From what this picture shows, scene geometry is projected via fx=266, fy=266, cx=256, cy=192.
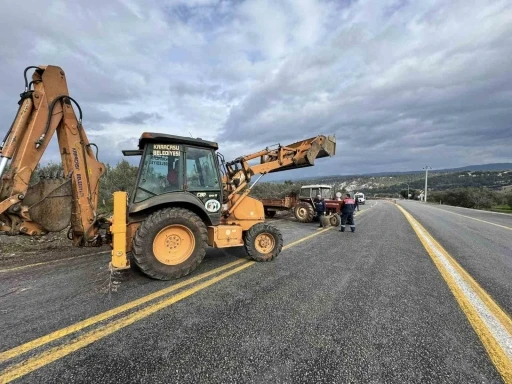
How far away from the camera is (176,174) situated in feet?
15.1

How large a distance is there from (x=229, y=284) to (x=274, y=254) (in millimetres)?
1640

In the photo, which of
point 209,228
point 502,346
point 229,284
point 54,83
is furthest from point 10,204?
point 502,346

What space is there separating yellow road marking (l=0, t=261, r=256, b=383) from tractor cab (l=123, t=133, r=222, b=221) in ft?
5.19

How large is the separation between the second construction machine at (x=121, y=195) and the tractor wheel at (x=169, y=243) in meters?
0.01

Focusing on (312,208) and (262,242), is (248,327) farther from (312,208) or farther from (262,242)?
(312,208)

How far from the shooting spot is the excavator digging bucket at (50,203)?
157 inches

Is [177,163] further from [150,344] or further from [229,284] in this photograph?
[150,344]

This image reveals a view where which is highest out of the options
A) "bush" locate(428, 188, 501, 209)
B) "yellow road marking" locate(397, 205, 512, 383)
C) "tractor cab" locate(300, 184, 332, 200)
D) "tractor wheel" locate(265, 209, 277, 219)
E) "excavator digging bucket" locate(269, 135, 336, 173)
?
"excavator digging bucket" locate(269, 135, 336, 173)

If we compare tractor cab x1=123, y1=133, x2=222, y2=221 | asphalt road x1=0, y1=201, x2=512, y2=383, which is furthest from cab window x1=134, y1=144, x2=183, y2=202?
asphalt road x1=0, y1=201, x2=512, y2=383

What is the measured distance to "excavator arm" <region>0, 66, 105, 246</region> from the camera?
3785 millimetres

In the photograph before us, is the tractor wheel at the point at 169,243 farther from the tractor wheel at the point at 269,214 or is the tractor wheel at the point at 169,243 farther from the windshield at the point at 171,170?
the tractor wheel at the point at 269,214

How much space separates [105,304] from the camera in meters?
3.15

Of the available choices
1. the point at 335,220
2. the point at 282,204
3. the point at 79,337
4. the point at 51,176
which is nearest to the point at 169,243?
the point at 79,337

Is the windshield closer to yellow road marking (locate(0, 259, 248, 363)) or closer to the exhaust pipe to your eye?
yellow road marking (locate(0, 259, 248, 363))
